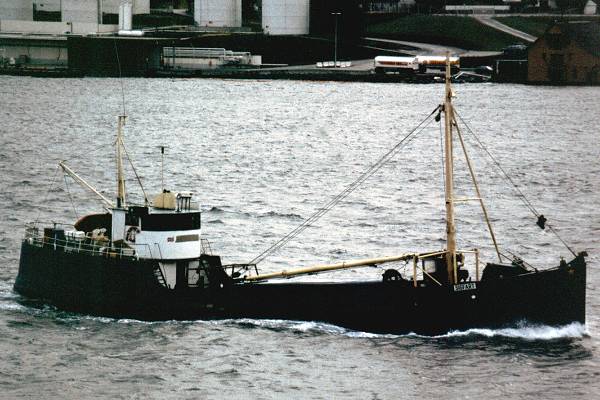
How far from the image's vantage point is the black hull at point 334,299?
1407 inches

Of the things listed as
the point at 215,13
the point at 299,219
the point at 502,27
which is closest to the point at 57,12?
the point at 215,13

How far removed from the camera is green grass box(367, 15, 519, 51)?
185 m

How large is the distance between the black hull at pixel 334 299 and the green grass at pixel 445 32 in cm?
14846

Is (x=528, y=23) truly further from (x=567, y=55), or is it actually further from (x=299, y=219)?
(x=299, y=219)

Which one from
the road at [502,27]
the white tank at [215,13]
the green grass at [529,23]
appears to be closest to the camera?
the road at [502,27]

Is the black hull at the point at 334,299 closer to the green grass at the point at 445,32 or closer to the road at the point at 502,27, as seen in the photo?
the road at the point at 502,27

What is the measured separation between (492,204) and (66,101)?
83.0 m

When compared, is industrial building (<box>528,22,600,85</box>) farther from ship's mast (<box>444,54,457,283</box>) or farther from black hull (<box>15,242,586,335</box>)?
black hull (<box>15,242,586,335</box>)

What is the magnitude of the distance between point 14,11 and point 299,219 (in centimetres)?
13801

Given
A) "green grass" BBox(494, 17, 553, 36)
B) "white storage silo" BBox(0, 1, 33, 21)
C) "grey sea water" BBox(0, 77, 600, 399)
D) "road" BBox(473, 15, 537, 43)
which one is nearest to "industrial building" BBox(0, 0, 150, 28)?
"white storage silo" BBox(0, 1, 33, 21)

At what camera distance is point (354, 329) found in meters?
36.9

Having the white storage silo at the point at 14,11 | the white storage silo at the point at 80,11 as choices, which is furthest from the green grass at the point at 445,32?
the white storage silo at the point at 14,11

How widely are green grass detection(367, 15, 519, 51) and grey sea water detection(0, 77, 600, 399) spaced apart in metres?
40.7

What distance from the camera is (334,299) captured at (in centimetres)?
3691
